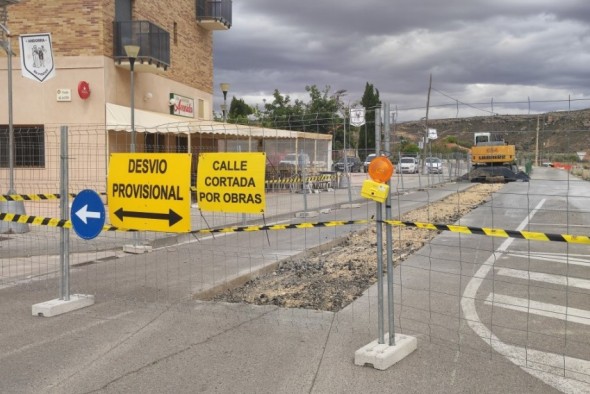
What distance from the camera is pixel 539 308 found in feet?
21.3

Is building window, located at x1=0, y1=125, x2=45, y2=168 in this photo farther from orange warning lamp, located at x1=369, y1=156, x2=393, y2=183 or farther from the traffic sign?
orange warning lamp, located at x1=369, y1=156, x2=393, y2=183

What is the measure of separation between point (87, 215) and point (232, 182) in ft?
5.33

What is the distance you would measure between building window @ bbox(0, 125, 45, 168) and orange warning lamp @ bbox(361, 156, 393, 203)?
1738cm

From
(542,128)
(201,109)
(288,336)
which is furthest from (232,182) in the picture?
(201,109)

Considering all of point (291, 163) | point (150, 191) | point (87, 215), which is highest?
point (291, 163)

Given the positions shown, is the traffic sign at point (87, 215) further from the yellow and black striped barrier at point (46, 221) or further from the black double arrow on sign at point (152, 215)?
the black double arrow on sign at point (152, 215)

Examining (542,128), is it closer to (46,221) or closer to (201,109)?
(46,221)

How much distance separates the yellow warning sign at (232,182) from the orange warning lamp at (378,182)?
1.95m

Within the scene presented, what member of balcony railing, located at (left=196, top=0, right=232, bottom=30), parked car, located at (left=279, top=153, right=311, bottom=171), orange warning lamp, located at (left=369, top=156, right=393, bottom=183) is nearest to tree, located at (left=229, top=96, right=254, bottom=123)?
balcony railing, located at (left=196, top=0, right=232, bottom=30)

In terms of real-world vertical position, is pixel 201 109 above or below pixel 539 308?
above

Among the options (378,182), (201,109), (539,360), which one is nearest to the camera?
(378,182)

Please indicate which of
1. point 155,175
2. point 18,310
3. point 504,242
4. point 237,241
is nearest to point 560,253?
point 504,242

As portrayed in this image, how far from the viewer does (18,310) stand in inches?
253

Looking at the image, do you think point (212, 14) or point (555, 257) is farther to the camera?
point (212, 14)
